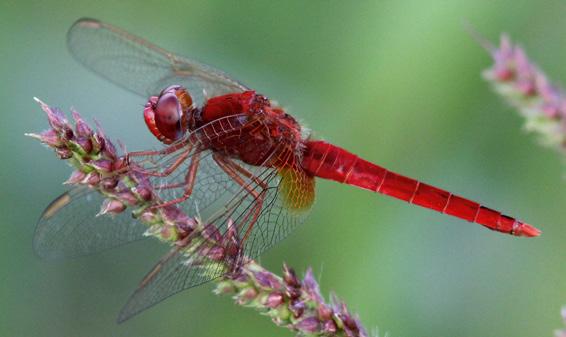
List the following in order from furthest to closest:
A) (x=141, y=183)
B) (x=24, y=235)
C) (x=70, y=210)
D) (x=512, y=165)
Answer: (x=24, y=235)
(x=512, y=165)
(x=70, y=210)
(x=141, y=183)

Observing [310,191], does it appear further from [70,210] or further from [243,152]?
[70,210]

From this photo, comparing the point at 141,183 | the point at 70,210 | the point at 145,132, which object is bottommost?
the point at 70,210

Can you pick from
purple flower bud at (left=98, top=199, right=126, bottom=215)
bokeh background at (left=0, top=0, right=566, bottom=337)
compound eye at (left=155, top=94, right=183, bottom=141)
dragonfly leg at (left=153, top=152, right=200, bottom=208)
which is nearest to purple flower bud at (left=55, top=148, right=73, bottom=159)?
purple flower bud at (left=98, top=199, right=126, bottom=215)

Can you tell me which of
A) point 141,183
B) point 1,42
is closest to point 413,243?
point 141,183

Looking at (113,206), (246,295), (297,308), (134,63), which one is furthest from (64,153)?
(134,63)

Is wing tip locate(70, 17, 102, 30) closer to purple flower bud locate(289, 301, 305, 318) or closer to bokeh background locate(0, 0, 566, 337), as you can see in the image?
bokeh background locate(0, 0, 566, 337)

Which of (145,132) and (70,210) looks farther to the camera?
(145,132)

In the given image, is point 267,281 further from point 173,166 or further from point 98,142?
point 173,166
